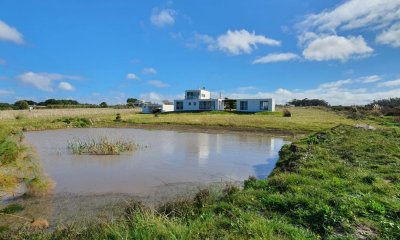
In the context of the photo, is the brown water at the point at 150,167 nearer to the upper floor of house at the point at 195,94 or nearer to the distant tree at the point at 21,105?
the upper floor of house at the point at 195,94

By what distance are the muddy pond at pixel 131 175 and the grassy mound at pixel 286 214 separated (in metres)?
2.08

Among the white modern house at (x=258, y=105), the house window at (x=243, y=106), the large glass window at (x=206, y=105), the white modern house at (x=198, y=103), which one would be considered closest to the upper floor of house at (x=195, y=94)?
the white modern house at (x=198, y=103)

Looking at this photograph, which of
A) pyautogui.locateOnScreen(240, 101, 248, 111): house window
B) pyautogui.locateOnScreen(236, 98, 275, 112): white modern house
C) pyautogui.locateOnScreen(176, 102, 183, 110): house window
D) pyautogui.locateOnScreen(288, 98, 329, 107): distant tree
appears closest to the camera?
pyautogui.locateOnScreen(236, 98, 275, 112): white modern house

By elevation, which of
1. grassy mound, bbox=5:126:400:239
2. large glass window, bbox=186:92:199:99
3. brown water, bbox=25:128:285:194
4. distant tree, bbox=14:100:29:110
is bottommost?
brown water, bbox=25:128:285:194

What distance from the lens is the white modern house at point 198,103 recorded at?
6212 centimetres

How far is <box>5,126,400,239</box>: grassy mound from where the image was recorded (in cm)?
457

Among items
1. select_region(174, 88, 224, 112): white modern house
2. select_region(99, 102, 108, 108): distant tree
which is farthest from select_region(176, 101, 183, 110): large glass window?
Answer: select_region(99, 102, 108, 108): distant tree

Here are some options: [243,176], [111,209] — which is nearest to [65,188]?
[111,209]

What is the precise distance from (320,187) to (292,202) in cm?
139

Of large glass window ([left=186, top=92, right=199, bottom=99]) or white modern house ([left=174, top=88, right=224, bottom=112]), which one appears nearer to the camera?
white modern house ([left=174, top=88, right=224, bottom=112])

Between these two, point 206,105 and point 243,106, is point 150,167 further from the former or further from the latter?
point 206,105

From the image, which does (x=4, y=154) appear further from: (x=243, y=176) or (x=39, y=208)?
(x=243, y=176)

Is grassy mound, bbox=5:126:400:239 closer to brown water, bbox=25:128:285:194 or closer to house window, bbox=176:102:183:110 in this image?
brown water, bbox=25:128:285:194

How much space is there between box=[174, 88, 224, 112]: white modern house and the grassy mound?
5324cm
